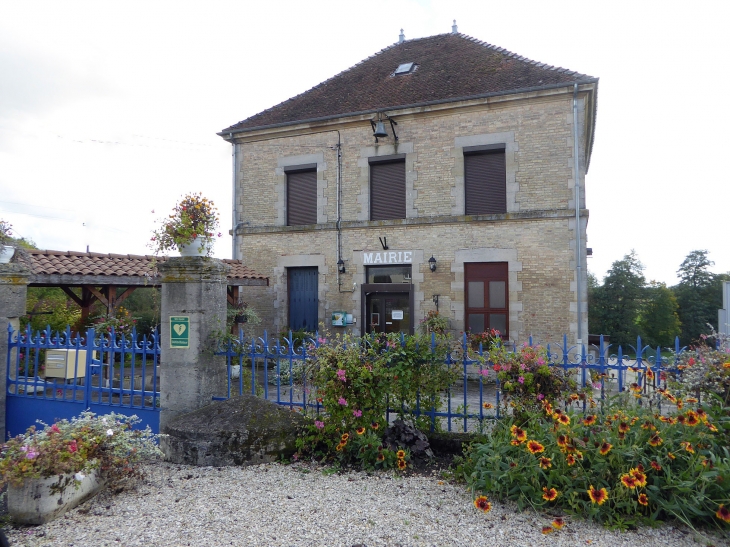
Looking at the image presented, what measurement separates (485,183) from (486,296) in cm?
266

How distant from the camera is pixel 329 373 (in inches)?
183

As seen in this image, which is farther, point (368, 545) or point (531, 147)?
point (531, 147)

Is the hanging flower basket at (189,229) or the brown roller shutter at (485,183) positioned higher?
the brown roller shutter at (485,183)

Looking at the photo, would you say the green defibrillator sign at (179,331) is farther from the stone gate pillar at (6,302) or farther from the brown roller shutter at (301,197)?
the brown roller shutter at (301,197)

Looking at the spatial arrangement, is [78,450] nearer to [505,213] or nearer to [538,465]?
[538,465]

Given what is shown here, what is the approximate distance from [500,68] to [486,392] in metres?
7.96

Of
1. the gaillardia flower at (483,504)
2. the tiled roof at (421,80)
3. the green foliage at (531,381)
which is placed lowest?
the gaillardia flower at (483,504)

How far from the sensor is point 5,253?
234 inches

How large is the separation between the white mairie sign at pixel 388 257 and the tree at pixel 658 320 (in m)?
27.9

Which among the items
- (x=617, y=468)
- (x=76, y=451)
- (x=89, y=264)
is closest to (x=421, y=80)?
(x=89, y=264)

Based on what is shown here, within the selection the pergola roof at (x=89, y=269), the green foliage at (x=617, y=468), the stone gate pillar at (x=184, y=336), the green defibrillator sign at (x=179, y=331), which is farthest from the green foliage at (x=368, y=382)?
the pergola roof at (x=89, y=269)

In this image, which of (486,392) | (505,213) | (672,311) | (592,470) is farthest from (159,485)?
(672,311)

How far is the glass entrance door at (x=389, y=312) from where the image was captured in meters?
11.9

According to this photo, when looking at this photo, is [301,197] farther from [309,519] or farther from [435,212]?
[309,519]
